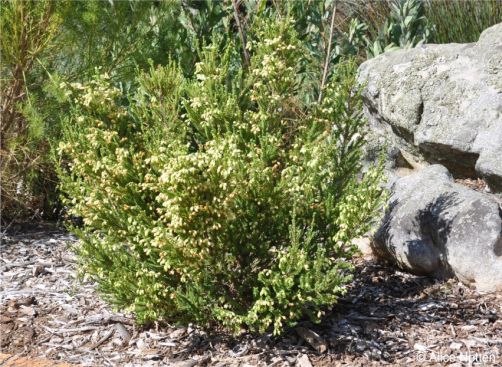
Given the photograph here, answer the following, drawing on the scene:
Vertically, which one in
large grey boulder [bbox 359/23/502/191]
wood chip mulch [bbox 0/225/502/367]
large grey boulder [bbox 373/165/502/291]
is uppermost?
large grey boulder [bbox 359/23/502/191]

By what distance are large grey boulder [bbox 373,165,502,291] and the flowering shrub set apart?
25.4 inches

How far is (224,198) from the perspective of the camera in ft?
10.3

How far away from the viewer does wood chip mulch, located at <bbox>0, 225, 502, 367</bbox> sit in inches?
135

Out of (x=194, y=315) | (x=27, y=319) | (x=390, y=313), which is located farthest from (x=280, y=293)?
(x=27, y=319)

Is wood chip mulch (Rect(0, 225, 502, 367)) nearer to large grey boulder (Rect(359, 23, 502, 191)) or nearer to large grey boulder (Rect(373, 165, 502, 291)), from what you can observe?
large grey boulder (Rect(373, 165, 502, 291))

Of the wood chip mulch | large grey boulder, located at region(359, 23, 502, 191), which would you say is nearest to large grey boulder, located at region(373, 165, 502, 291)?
the wood chip mulch

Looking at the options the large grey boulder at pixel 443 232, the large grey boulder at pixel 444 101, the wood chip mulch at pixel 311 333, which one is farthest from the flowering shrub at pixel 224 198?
the large grey boulder at pixel 444 101

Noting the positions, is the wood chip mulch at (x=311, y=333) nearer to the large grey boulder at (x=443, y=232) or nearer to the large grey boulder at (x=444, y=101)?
the large grey boulder at (x=443, y=232)

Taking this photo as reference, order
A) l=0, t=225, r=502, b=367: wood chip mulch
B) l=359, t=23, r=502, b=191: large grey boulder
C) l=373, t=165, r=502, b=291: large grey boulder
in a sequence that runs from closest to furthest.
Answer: l=0, t=225, r=502, b=367: wood chip mulch
l=373, t=165, r=502, b=291: large grey boulder
l=359, t=23, r=502, b=191: large grey boulder

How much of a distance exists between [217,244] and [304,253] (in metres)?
0.38

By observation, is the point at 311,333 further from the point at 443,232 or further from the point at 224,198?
the point at 443,232

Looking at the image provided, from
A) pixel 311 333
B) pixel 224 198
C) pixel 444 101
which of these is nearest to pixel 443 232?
pixel 311 333

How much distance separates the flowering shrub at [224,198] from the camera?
3158 mm

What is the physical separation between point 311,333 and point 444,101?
2.19 metres
